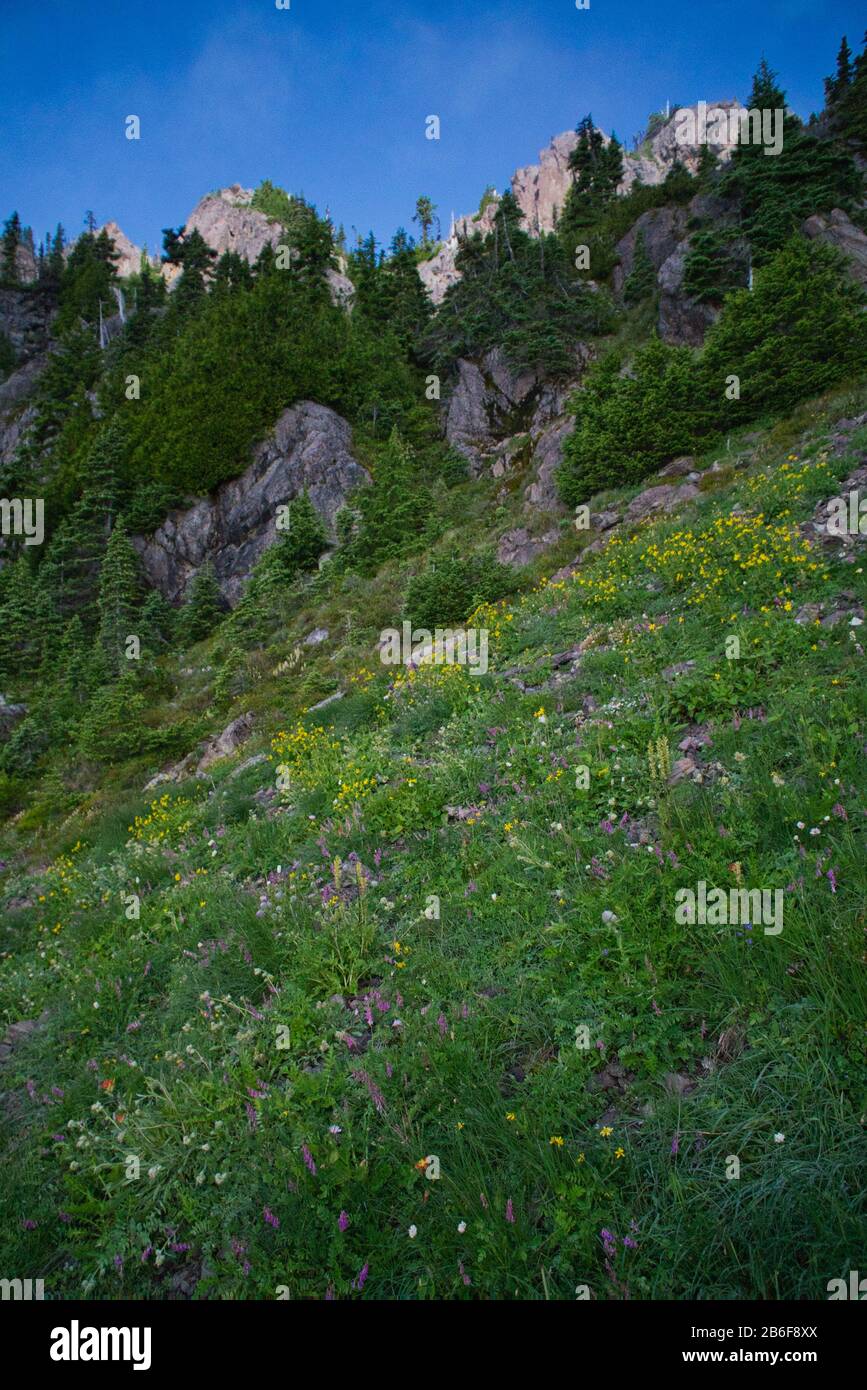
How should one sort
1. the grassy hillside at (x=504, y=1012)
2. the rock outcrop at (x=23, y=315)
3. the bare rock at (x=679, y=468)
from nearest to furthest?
the grassy hillside at (x=504, y=1012) → the bare rock at (x=679, y=468) → the rock outcrop at (x=23, y=315)

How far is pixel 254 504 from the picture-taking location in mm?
30781

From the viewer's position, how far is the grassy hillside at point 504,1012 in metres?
2.42

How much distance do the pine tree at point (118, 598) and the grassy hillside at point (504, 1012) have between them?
65.4 ft

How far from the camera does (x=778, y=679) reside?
5.62 metres

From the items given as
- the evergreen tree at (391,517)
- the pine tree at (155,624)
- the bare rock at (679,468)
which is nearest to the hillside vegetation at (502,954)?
the bare rock at (679,468)

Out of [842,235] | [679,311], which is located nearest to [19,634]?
[679,311]

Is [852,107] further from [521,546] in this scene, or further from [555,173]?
[555,173]

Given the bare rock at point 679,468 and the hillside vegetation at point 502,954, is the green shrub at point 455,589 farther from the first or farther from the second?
the bare rock at point 679,468

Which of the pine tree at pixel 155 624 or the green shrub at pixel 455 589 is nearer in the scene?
the green shrub at pixel 455 589

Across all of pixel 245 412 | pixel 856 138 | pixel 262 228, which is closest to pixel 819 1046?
pixel 245 412

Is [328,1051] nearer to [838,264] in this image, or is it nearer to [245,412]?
[838,264]

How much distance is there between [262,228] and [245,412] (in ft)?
413
